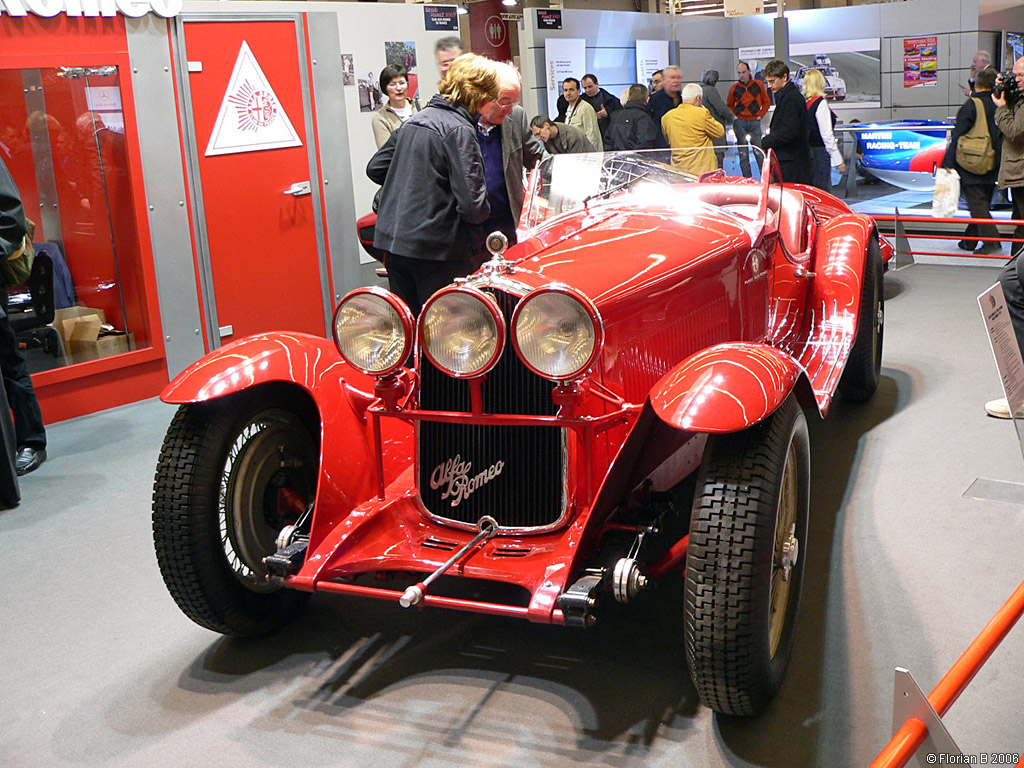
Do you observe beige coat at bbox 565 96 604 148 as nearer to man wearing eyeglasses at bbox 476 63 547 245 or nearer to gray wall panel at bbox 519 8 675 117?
gray wall panel at bbox 519 8 675 117

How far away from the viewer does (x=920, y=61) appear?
1340 centimetres

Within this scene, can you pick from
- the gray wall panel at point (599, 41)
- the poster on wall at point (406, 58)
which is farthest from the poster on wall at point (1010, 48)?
the poster on wall at point (406, 58)

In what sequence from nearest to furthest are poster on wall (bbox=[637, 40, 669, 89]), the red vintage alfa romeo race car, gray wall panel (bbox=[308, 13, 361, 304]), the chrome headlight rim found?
1. the red vintage alfa romeo race car
2. the chrome headlight rim
3. gray wall panel (bbox=[308, 13, 361, 304])
4. poster on wall (bbox=[637, 40, 669, 89])

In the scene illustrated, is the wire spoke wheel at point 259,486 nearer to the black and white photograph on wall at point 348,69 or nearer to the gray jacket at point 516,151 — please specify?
the gray jacket at point 516,151

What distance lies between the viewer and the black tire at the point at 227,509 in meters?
2.78

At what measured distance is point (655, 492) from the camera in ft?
9.65

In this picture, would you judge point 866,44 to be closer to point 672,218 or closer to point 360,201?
point 360,201

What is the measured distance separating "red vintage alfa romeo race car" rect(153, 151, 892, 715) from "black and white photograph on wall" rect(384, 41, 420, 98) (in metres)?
6.26

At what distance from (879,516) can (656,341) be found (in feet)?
3.87

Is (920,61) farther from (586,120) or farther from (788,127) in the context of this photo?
(788,127)

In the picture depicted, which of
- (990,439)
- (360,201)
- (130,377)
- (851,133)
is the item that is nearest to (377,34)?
(360,201)

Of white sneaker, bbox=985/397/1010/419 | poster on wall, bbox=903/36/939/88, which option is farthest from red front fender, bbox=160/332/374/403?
poster on wall, bbox=903/36/939/88

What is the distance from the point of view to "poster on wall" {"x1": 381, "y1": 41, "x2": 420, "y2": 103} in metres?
9.18

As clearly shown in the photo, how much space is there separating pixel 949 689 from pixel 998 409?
3.35m
